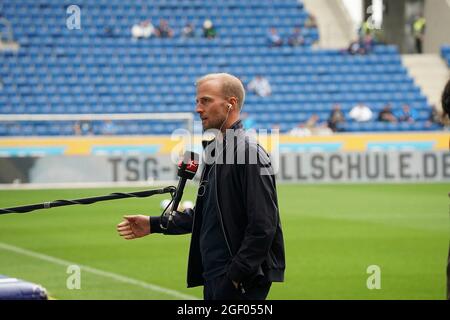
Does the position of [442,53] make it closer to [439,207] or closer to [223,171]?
[439,207]

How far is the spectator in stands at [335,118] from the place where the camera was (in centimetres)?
3156

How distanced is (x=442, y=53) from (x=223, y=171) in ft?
114

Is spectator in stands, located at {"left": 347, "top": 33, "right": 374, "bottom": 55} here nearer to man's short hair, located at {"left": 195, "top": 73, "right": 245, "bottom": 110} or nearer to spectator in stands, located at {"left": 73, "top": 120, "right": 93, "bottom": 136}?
spectator in stands, located at {"left": 73, "top": 120, "right": 93, "bottom": 136}

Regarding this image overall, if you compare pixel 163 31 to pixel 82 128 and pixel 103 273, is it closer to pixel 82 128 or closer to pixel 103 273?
pixel 82 128

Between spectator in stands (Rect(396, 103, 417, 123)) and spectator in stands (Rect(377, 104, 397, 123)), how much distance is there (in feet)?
1.08

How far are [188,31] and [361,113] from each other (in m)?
7.91

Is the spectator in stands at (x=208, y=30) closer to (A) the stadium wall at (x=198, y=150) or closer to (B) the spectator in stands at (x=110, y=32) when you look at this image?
(B) the spectator in stands at (x=110, y=32)

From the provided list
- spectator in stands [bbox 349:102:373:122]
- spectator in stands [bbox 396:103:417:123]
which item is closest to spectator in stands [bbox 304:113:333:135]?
spectator in stands [bbox 349:102:373:122]

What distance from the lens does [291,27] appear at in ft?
126

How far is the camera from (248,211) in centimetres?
487

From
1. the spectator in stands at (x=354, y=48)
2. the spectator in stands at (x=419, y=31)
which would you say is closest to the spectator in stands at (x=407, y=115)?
the spectator in stands at (x=354, y=48)

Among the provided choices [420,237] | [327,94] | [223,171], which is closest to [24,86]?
[327,94]

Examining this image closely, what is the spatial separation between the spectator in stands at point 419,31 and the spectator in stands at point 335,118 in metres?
9.47

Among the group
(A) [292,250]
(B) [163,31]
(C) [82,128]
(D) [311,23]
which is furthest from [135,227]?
(D) [311,23]
